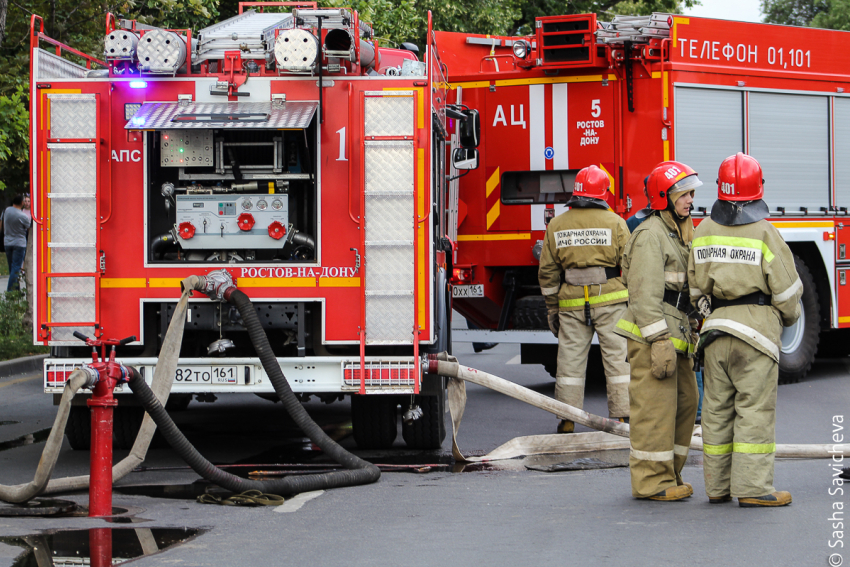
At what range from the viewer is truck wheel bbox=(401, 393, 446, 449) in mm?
7312

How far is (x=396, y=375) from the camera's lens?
675cm

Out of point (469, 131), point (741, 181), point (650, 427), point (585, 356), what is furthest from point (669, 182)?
point (469, 131)

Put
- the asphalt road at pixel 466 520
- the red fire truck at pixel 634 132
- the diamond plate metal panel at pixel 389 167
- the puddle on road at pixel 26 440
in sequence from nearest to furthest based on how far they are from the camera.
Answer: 1. the asphalt road at pixel 466 520
2. the diamond plate metal panel at pixel 389 167
3. the puddle on road at pixel 26 440
4. the red fire truck at pixel 634 132

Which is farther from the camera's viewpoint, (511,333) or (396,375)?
(511,333)

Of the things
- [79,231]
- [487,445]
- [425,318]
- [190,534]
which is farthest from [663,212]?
[79,231]

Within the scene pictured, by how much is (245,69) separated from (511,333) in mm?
4019

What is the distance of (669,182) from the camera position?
6.02 meters

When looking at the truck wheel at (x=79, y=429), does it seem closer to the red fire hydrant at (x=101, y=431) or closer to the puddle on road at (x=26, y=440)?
the puddle on road at (x=26, y=440)

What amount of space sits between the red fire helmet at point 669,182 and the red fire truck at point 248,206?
1.52 metres

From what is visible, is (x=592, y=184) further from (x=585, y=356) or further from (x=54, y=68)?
(x=54, y=68)

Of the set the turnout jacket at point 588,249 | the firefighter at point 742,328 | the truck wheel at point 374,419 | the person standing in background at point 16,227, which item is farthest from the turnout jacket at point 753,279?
the person standing in background at point 16,227

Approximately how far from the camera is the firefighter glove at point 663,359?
18.6 feet

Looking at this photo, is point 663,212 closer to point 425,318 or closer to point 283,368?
point 425,318

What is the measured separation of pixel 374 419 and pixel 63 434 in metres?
2.36
